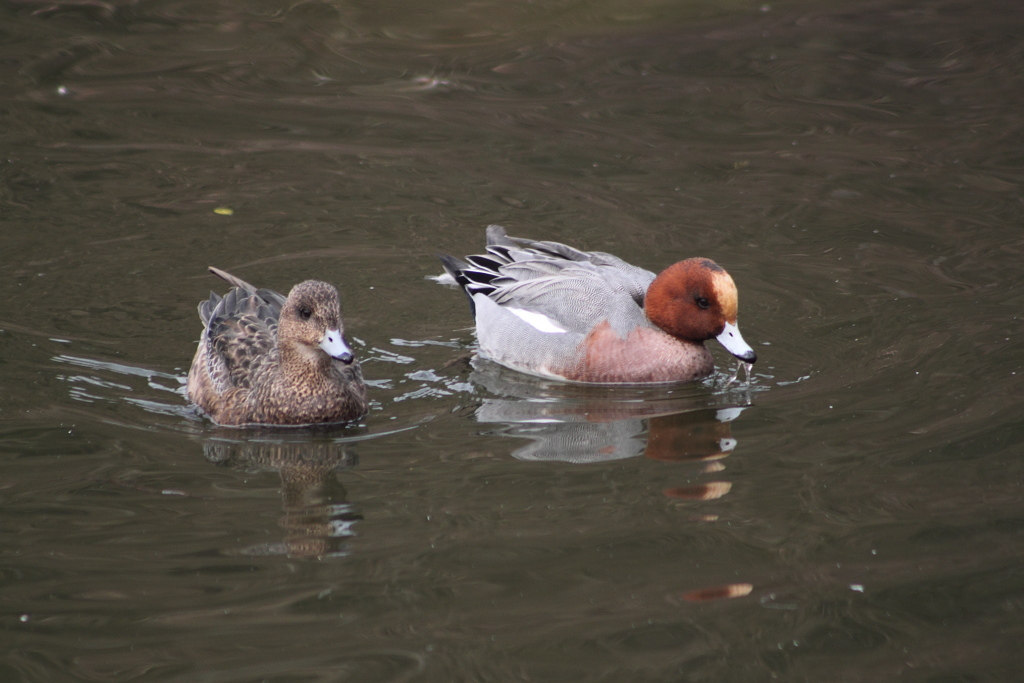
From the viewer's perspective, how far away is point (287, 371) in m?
6.50

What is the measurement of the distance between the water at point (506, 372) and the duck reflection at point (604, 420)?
38 mm

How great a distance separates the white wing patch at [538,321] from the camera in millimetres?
7586

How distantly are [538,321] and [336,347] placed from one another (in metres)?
1.96

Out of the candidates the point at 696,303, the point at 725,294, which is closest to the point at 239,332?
the point at 696,303

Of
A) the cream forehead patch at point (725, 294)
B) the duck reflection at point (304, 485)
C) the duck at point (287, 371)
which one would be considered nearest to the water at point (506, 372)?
the duck reflection at point (304, 485)

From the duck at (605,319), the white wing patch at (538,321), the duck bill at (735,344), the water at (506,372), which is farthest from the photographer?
the white wing patch at (538,321)

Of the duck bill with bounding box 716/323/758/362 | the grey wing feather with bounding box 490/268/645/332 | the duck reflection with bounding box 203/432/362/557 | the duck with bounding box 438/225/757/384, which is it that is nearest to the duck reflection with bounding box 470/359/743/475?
the duck with bounding box 438/225/757/384

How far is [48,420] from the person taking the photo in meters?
6.27

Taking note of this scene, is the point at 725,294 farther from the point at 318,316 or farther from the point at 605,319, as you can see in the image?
the point at 318,316

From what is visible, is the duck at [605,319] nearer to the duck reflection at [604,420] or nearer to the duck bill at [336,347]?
the duck reflection at [604,420]

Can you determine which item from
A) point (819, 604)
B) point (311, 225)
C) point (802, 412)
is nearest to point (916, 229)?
point (802, 412)

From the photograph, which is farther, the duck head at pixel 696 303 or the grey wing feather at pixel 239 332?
the duck head at pixel 696 303

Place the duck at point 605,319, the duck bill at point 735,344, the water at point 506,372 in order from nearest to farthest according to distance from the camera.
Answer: the water at point 506,372, the duck bill at point 735,344, the duck at point 605,319

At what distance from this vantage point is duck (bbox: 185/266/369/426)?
6.18 meters
